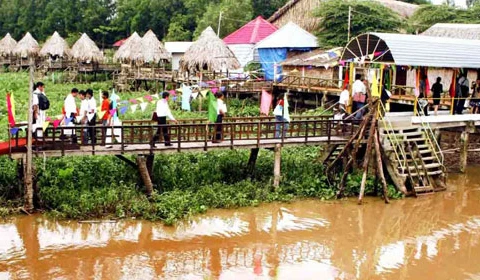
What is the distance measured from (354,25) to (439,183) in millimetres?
17253

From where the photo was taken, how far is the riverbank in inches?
509

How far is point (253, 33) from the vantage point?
116ft

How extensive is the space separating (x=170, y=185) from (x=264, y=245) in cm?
353

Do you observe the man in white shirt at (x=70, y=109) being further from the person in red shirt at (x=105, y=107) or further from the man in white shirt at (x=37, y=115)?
the person in red shirt at (x=105, y=107)

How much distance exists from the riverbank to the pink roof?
1980 cm

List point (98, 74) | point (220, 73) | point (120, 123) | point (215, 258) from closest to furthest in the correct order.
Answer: point (215, 258)
point (120, 123)
point (220, 73)
point (98, 74)

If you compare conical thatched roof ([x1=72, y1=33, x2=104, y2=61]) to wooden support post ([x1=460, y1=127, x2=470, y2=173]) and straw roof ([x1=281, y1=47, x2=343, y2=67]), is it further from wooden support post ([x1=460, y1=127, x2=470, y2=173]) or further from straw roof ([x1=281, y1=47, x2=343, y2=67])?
wooden support post ([x1=460, y1=127, x2=470, y2=173])

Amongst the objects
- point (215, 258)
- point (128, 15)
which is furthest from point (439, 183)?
point (128, 15)

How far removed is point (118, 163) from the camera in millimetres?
14703

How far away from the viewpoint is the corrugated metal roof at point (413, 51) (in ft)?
53.4

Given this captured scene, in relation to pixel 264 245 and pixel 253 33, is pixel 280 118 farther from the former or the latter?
pixel 253 33

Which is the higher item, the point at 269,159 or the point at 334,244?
the point at 269,159

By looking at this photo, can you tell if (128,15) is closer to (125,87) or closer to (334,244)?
(125,87)

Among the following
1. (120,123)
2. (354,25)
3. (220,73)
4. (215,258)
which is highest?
(354,25)
